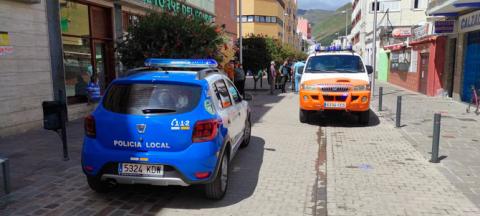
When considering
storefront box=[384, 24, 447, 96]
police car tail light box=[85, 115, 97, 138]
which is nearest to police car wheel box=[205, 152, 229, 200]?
police car tail light box=[85, 115, 97, 138]

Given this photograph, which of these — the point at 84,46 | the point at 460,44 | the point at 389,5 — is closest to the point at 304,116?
the point at 84,46

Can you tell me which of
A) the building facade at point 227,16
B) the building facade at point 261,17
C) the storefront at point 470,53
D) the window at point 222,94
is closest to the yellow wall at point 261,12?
the building facade at point 261,17

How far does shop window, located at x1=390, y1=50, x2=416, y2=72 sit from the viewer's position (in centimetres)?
2450

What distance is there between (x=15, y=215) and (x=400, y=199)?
15.1 ft

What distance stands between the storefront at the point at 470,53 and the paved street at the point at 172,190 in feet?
33.3

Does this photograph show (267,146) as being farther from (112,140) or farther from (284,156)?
(112,140)

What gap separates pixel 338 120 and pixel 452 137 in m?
3.28

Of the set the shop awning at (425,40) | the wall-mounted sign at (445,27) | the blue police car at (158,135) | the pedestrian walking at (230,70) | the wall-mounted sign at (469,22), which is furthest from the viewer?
the shop awning at (425,40)

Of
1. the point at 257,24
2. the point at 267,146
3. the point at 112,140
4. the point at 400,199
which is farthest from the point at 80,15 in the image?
the point at 257,24

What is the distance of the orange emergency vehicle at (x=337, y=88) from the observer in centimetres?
996

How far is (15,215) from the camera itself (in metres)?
4.46

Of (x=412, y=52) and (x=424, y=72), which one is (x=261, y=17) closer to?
(x=412, y=52)

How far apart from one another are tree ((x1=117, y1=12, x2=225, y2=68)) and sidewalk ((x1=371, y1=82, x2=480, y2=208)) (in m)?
5.66

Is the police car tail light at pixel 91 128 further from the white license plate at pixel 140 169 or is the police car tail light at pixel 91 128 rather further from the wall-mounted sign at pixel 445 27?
the wall-mounted sign at pixel 445 27
